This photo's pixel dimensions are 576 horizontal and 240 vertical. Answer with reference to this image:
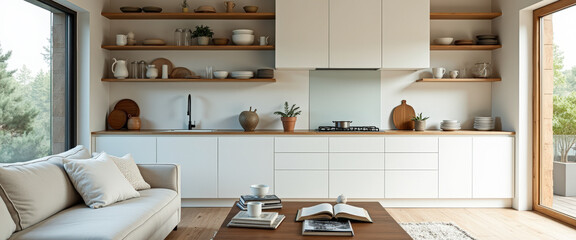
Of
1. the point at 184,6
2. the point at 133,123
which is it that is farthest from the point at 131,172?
the point at 184,6

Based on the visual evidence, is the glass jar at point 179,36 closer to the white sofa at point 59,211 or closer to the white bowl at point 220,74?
the white bowl at point 220,74

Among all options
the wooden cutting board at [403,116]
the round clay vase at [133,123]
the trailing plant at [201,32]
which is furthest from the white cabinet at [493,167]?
the round clay vase at [133,123]

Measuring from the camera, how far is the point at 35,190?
262 centimetres

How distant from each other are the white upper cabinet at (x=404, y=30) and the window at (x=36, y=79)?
316cm

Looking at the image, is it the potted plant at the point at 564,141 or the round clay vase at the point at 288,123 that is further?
the round clay vase at the point at 288,123

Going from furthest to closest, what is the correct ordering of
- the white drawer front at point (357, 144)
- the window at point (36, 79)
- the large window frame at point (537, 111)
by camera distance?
the white drawer front at point (357, 144) → the large window frame at point (537, 111) → the window at point (36, 79)

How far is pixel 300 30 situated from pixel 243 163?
151 centimetres

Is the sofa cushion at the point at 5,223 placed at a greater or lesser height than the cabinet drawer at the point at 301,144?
lesser

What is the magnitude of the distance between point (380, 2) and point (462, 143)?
1.69m

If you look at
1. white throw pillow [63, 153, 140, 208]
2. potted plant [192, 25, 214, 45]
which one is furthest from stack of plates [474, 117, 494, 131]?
white throw pillow [63, 153, 140, 208]

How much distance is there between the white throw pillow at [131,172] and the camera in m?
3.49

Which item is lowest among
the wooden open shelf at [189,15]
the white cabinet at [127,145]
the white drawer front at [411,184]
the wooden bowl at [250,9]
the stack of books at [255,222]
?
the white drawer front at [411,184]

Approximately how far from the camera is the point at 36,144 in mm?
4016

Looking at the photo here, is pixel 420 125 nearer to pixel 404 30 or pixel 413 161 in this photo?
pixel 413 161
